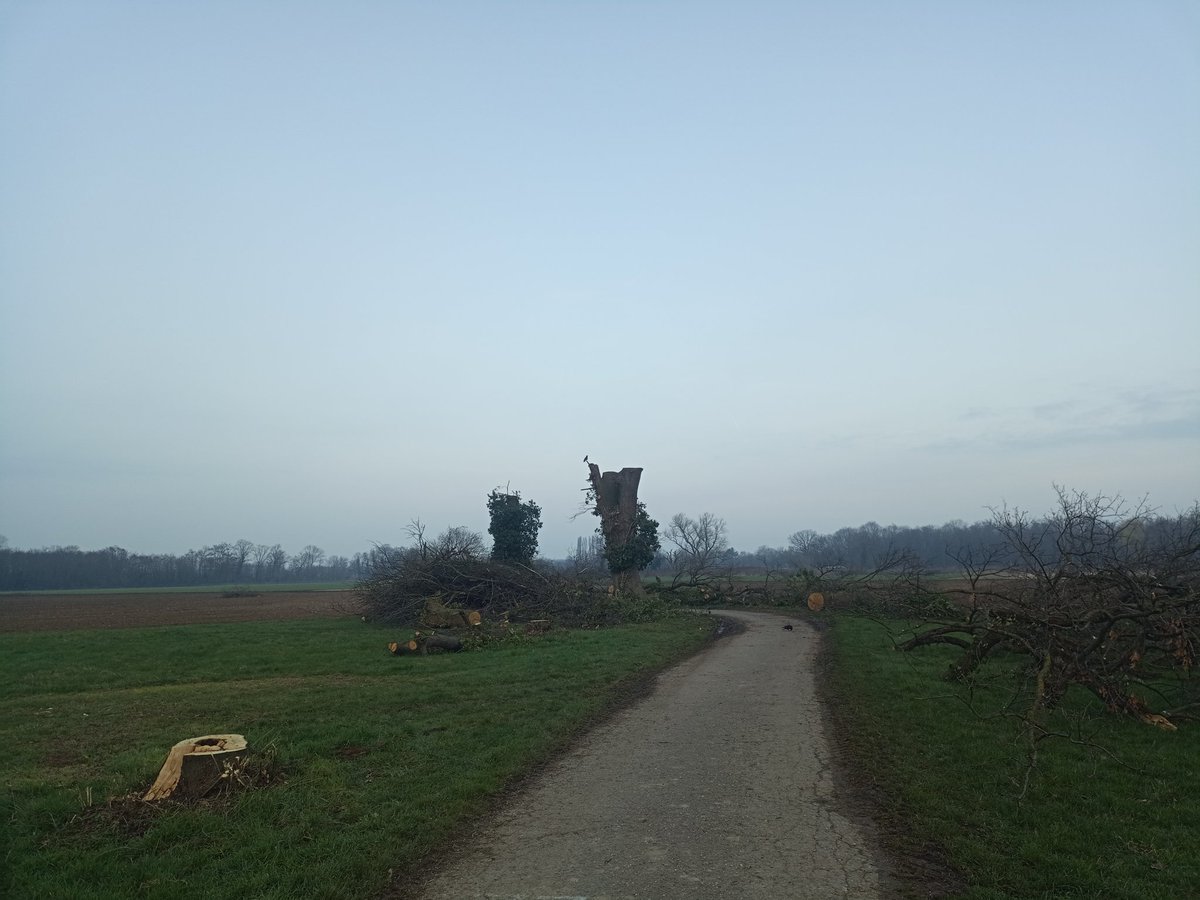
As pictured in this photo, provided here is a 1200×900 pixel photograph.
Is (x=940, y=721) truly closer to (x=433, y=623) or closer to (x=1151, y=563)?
(x=1151, y=563)

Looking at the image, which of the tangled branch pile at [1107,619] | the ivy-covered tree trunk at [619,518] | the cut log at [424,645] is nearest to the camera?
the tangled branch pile at [1107,619]

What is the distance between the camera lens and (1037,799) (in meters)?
Answer: 6.03

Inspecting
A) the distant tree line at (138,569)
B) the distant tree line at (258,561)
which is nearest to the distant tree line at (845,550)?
the distant tree line at (258,561)

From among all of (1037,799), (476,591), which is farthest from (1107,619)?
(476,591)

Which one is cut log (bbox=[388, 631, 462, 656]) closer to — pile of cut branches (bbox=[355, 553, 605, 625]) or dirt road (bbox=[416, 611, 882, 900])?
pile of cut branches (bbox=[355, 553, 605, 625])

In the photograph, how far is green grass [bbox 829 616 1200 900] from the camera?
4645 mm

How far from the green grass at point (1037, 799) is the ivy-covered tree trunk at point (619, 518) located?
18.0 m

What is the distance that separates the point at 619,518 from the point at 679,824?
23.0 metres

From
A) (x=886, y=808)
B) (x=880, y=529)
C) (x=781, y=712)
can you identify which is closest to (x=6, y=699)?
(x=781, y=712)

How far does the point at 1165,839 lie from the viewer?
5148 millimetres

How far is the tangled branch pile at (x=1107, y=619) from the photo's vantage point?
825 centimetres

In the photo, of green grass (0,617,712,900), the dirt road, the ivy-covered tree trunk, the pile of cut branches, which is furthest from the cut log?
the ivy-covered tree trunk

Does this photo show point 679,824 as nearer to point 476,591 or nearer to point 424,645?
point 424,645

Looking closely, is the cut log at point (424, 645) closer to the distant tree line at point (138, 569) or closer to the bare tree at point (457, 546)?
the bare tree at point (457, 546)
